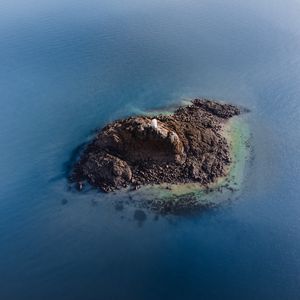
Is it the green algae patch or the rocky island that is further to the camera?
the rocky island

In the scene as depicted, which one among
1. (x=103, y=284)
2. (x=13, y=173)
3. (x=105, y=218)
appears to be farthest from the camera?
(x=13, y=173)

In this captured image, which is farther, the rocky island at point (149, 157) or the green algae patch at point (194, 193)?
the rocky island at point (149, 157)

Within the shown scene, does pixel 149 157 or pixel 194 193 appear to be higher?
→ pixel 149 157

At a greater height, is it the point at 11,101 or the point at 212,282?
the point at 11,101

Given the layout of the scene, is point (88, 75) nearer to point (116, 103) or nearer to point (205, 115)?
point (116, 103)

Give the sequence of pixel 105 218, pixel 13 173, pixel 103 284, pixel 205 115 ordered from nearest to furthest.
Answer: pixel 103 284
pixel 105 218
pixel 13 173
pixel 205 115

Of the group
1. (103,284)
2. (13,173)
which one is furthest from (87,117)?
(103,284)

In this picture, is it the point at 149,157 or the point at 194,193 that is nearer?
the point at 194,193

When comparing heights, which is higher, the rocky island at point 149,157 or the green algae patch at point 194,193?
the rocky island at point 149,157
